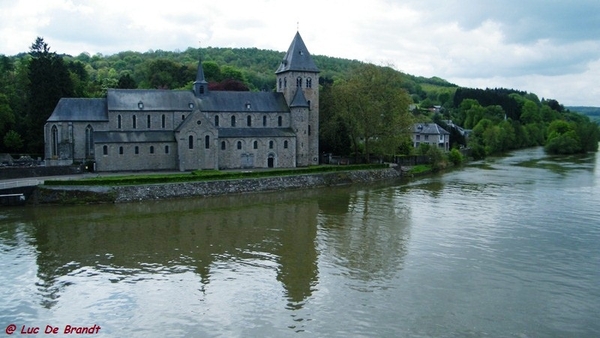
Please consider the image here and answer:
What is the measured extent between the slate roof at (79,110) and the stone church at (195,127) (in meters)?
0.08

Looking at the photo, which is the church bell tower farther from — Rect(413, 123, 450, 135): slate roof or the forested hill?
Rect(413, 123, 450, 135): slate roof

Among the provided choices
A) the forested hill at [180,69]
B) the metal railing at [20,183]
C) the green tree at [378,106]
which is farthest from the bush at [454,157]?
the metal railing at [20,183]

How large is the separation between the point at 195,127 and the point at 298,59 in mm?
12881

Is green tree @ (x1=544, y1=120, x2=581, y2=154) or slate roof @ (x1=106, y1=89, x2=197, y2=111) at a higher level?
slate roof @ (x1=106, y1=89, x2=197, y2=111)

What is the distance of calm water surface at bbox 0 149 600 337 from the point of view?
17344 mm

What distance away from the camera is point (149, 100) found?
1943 inches

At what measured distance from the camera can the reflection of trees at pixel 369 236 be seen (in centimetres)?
2308

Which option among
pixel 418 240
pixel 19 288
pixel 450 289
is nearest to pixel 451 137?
pixel 418 240

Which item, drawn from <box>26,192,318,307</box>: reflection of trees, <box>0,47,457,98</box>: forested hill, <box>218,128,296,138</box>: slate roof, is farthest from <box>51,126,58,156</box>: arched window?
<box>0,47,457,98</box>: forested hill

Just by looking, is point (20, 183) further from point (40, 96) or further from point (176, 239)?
point (40, 96)

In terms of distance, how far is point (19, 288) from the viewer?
789 inches

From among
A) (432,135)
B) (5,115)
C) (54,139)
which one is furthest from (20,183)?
(432,135)

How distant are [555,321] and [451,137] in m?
65.9

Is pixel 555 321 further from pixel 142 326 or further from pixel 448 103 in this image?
pixel 448 103
